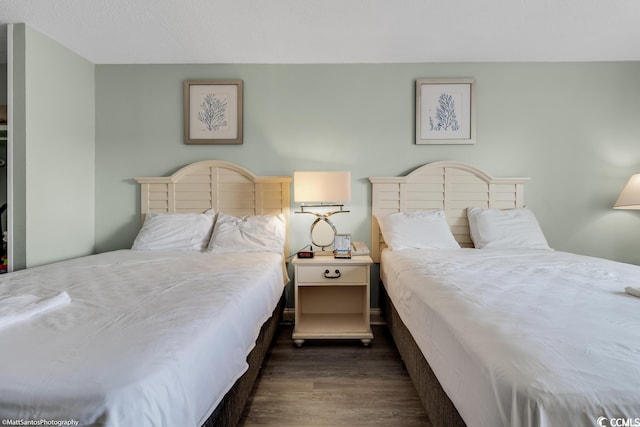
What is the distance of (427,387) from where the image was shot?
1.25m

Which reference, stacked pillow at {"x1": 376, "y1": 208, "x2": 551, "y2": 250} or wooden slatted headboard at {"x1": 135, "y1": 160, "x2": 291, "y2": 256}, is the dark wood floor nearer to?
stacked pillow at {"x1": 376, "y1": 208, "x2": 551, "y2": 250}

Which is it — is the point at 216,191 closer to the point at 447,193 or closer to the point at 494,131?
the point at 447,193

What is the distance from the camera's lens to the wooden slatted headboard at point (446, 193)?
2701 mm

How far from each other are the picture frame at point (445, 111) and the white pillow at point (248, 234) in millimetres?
1453

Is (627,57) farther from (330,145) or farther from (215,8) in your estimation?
(215,8)

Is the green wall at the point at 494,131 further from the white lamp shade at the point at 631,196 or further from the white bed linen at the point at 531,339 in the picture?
the white bed linen at the point at 531,339

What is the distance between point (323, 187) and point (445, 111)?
1.33 meters

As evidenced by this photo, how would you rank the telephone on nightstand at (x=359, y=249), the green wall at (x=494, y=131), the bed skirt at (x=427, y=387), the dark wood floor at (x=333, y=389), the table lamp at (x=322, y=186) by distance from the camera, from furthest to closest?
1. the green wall at (x=494, y=131)
2. the telephone on nightstand at (x=359, y=249)
3. the table lamp at (x=322, y=186)
4. the dark wood floor at (x=333, y=389)
5. the bed skirt at (x=427, y=387)

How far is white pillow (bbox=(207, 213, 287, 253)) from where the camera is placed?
2.36 m

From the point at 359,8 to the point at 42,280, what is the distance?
232 cm

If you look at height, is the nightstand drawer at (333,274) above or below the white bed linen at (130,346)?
below

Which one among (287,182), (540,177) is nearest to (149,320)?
(287,182)

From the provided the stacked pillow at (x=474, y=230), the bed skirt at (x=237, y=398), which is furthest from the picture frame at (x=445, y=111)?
the bed skirt at (x=237, y=398)

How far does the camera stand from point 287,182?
2678 mm
